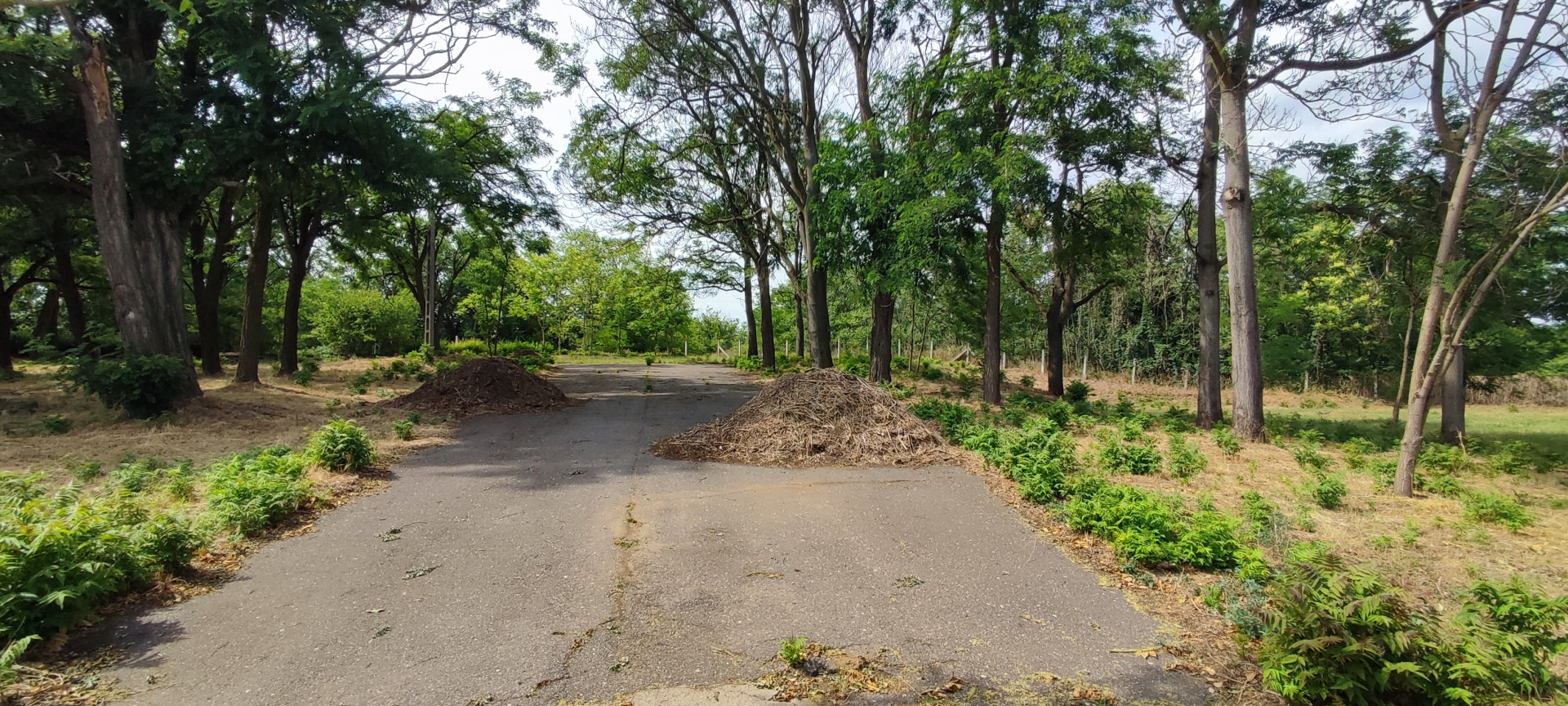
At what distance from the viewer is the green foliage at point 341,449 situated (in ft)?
24.0

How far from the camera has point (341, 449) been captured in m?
7.37

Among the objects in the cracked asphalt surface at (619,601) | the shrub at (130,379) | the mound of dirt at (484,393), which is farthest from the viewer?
the mound of dirt at (484,393)

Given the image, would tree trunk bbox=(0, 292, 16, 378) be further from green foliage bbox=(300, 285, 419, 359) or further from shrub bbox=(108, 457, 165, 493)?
shrub bbox=(108, 457, 165, 493)

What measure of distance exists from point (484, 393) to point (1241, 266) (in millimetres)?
Result: 12857

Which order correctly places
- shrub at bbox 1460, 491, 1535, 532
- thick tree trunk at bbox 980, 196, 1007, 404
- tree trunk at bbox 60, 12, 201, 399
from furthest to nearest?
thick tree trunk at bbox 980, 196, 1007, 404 < tree trunk at bbox 60, 12, 201, 399 < shrub at bbox 1460, 491, 1535, 532

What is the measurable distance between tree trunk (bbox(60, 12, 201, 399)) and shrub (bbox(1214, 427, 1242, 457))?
49.9ft

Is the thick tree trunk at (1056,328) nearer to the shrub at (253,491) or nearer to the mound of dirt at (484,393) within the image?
the mound of dirt at (484,393)

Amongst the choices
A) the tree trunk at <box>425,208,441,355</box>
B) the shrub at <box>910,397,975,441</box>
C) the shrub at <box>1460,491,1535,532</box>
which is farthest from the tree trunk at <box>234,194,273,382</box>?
the shrub at <box>1460,491,1535,532</box>

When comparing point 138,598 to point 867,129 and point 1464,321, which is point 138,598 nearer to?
point 1464,321

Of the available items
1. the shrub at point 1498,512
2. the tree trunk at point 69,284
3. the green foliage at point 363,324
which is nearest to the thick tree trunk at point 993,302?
the shrub at point 1498,512

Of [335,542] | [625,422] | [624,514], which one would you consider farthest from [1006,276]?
[335,542]

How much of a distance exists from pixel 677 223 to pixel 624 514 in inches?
671

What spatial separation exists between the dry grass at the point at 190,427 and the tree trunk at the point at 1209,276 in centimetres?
1248

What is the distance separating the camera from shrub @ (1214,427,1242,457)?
893 cm
